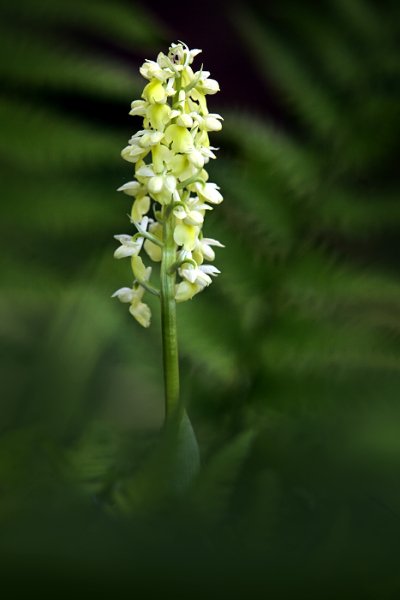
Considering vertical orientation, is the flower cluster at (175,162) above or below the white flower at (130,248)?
above

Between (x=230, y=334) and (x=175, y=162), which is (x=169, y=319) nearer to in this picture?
(x=175, y=162)

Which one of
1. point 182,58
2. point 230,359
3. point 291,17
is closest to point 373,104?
point 291,17

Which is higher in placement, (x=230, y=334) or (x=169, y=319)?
(x=230, y=334)

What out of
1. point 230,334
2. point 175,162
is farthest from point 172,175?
point 230,334

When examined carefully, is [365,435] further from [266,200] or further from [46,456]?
[266,200]

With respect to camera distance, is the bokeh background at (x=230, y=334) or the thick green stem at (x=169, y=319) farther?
the thick green stem at (x=169, y=319)
